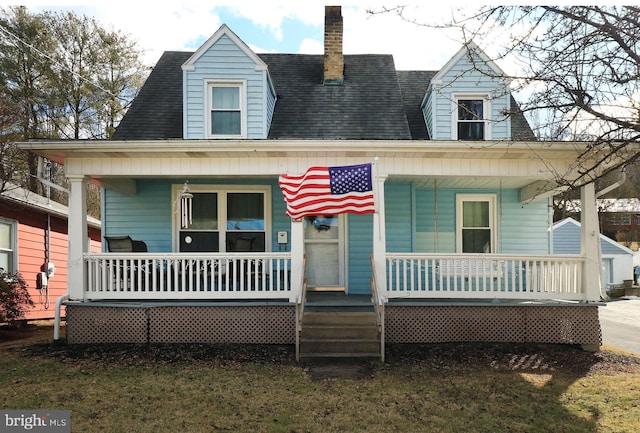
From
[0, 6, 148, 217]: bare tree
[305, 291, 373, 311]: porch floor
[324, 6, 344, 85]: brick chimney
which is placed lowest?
→ [305, 291, 373, 311]: porch floor

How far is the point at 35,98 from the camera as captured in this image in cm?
1894

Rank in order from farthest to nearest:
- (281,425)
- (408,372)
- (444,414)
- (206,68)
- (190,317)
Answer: (206,68) → (190,317) → (408,372) → (444,414) → (281,425)

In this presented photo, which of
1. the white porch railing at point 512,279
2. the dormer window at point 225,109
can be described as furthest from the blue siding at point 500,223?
the dormer window at point 225,109

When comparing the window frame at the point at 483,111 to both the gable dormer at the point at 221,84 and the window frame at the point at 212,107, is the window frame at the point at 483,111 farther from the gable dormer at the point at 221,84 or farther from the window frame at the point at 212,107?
the window frame at the point at 212,107

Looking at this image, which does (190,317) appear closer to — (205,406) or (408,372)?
(205,406)

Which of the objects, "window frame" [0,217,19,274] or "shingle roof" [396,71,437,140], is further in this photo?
"window frame" [0,217,19,274]

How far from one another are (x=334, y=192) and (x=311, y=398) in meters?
3.27

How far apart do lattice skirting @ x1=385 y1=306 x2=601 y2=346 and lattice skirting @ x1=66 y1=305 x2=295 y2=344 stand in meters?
2.00

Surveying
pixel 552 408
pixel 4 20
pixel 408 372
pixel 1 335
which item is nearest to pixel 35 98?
pixel 4 20

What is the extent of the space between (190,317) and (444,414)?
15.8 feet

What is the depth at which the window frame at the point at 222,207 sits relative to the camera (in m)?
10.5

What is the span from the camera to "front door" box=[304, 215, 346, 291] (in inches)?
417

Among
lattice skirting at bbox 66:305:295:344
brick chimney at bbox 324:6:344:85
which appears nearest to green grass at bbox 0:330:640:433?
lattice skirting at bbox 66:305:295:344

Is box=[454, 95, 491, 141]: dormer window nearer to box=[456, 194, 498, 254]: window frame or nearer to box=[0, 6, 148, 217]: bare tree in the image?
box=[456, 194, 498, 254]: window frame
